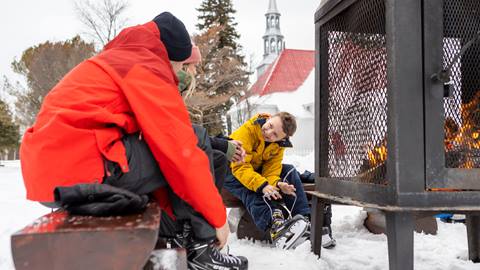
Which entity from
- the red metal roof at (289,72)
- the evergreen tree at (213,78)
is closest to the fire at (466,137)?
the evergreen tree at (213,78)

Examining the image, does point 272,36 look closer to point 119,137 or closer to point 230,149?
point 230,149

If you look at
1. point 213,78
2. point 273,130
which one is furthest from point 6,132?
point 273,130

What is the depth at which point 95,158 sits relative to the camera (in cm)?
169

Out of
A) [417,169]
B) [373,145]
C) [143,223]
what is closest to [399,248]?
[417,169]

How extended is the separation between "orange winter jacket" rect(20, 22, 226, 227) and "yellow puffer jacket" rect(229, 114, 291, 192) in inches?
78.7

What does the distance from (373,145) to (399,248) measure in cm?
58

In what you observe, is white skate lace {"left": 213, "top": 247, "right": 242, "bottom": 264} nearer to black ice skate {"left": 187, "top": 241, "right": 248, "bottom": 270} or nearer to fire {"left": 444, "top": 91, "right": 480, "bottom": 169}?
black ice skate {"left": 187, "top": 241, "right": 248, "bottom": 270}

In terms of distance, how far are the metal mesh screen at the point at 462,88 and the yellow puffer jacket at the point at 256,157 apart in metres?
1.84

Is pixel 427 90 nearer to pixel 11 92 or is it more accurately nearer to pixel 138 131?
pixel 138 131

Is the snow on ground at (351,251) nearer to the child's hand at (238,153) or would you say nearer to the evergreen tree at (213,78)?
the child's hand at (238,153)

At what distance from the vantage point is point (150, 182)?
6.06 ft

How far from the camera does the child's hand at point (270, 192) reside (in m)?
3.78

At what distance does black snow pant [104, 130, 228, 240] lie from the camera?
1758 mm

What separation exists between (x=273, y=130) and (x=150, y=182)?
222 centimetres
